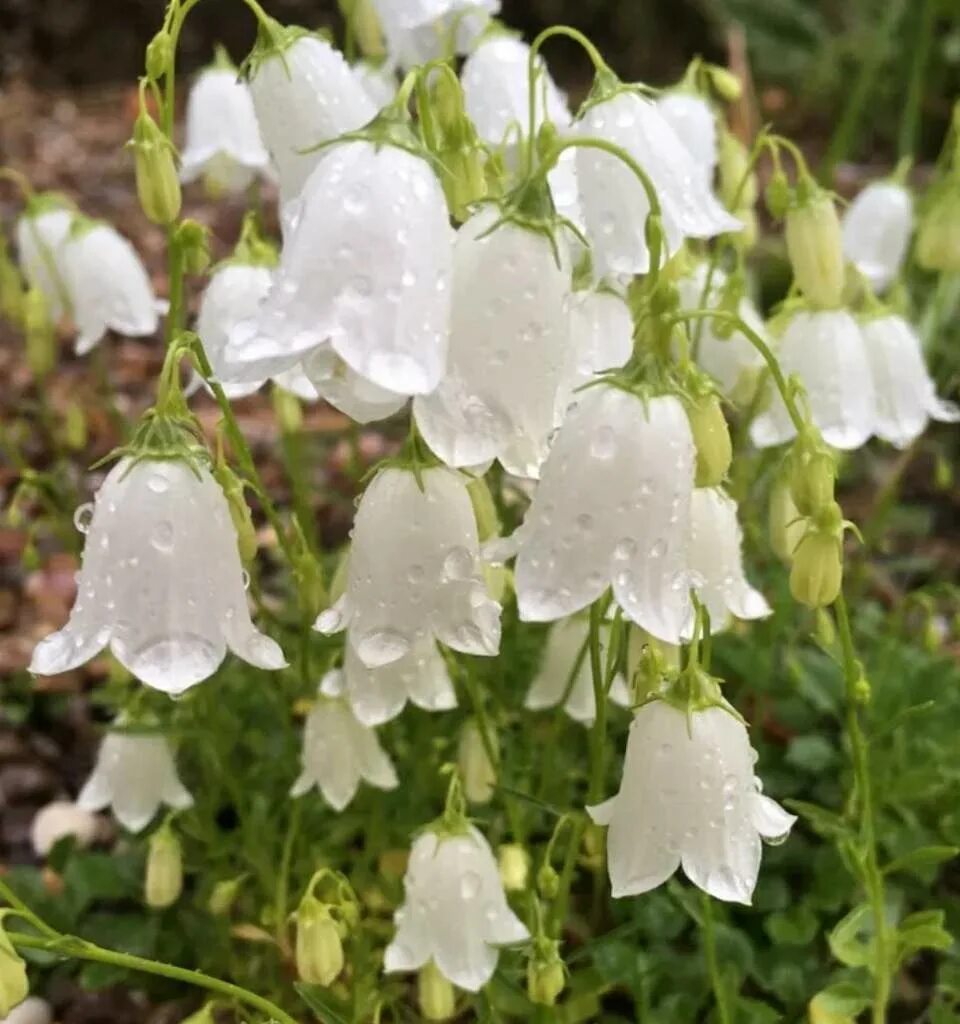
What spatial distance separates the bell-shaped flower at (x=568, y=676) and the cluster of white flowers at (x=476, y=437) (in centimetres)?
7

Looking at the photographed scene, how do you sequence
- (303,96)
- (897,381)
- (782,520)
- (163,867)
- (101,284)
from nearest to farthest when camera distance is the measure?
(303,96), (782,520), (163,867), (897,381), (101,284)

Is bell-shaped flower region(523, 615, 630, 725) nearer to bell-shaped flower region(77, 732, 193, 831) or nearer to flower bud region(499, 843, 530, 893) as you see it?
flower bud region(499, 843, 530, 893)

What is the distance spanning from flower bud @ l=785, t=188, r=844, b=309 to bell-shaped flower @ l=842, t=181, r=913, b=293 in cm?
84

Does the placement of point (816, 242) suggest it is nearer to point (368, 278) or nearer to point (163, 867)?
point (368, 278)

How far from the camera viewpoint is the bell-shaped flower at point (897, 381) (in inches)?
59.6

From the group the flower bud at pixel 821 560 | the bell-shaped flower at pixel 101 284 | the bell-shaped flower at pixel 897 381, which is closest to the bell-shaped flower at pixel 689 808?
the flower bud at pixel 821 560

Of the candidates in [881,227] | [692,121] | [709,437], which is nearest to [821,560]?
[709,437]

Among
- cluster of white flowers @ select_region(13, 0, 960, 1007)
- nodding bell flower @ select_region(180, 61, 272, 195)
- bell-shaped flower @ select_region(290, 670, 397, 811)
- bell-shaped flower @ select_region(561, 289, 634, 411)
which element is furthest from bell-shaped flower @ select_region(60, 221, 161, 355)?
bell-shaped flower @ select_region(561, 289, 634, 411)

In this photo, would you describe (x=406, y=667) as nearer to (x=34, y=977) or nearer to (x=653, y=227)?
(x=653, y=227)

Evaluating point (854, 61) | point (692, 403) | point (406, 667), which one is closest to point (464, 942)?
point (406, 667)

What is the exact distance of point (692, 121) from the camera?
1.52 meters

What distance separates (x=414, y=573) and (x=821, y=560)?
31 cm

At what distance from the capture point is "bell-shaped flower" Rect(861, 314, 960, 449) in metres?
1.51

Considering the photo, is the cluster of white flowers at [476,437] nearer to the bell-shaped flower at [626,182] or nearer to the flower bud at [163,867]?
the bell-shaped flower at [626,182]
